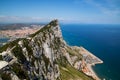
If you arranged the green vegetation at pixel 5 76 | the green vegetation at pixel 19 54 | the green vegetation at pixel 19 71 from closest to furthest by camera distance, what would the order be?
the green vegetation at pixel 5 76
the green vegetation at pixel 19 71
the green vegetation at pixel 19 54

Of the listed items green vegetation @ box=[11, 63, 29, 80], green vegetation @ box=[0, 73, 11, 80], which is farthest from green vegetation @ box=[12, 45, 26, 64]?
green vegetation @ box=[0, 73, 11, 80]

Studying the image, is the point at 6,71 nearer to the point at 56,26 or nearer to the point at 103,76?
the point at 56,26

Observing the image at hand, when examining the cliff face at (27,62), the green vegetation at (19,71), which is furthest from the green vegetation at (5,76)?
the green vegetation at (19,71)

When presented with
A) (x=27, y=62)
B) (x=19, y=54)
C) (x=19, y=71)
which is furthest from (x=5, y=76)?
(x=27, y=62)

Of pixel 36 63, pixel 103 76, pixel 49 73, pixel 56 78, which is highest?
pixel 36 63

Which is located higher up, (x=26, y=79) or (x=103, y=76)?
(x=26, y=79)

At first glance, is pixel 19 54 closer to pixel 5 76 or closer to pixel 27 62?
pixel 27 62

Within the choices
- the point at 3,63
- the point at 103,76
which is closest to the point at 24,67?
the point at 3,63

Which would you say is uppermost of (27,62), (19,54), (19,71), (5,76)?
(19,54)

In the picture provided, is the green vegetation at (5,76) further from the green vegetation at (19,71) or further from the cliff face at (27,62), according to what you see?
the green vegetation at (19,71)

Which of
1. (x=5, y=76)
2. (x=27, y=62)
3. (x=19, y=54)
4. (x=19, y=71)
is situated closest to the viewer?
(x=5, y=76)

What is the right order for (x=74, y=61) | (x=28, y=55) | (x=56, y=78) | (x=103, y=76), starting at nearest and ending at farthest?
(x=28, y=55)
(x=56, y=78)
(x=74, y=61)
(x=103, y=76)
